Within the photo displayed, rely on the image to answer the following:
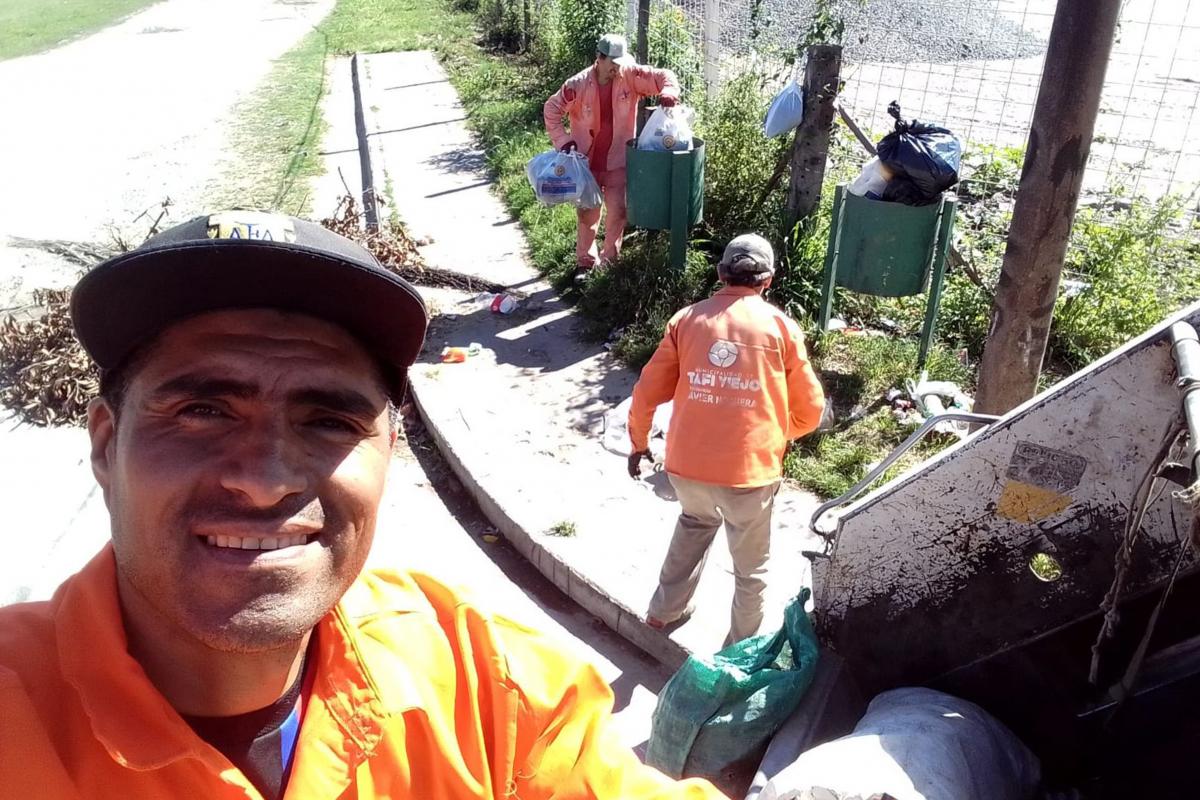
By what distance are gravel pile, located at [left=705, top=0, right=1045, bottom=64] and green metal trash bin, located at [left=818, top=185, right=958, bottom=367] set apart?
4.97 meters

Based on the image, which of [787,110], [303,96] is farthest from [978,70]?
[303,96]

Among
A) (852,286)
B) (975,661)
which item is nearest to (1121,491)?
(975,661)

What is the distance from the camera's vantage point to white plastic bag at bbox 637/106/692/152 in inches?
257

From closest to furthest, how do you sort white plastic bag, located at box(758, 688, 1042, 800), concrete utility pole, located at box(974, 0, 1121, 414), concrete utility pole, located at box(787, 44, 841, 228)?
white plastic bag, located at box(758, 688, 1042, 800) < concrete utility pole, located at box(974, 0, 1121, 414) < concrete utility pole, located at box(787, 44, 841, 228)

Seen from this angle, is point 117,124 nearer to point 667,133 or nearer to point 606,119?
point 606,119

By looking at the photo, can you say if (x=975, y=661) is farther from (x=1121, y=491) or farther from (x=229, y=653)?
(x=229, y=653)

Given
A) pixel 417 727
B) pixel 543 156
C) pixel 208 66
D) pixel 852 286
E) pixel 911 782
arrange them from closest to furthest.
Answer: pixel 417 727 < pixel 911 782 < pixel 852 286 < pixel 543 156 < pixel 208 66

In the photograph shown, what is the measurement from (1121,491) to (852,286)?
338 cm

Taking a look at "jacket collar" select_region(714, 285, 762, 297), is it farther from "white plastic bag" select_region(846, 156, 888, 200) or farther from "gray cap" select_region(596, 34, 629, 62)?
"gray cap" select_region(596, 34, 629, 62)

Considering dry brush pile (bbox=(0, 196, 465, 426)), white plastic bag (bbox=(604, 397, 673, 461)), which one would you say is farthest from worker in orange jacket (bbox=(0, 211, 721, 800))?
dry brush pile (bbox=(0, 196, 465, 426))

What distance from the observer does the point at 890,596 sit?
112 inches

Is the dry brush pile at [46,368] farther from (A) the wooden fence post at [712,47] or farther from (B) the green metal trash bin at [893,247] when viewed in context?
(A) the wooden fence post at [712,47]

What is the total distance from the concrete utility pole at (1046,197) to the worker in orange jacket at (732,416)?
3.04 feet

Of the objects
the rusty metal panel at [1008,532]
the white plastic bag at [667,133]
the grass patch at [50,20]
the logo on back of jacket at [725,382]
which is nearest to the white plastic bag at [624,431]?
the logo on back of jacket at [725,382]
